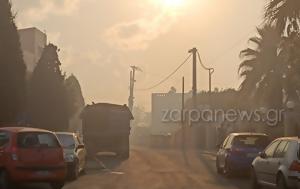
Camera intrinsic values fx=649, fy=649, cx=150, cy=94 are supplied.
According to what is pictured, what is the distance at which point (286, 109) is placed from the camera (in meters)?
38.5

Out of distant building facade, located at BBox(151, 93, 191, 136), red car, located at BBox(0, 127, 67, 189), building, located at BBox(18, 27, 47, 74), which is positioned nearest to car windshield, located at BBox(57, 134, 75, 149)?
red car, located at BBox(0, 127, 67, 189)

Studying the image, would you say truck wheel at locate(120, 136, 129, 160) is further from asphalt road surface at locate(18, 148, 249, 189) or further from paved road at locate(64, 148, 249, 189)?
paved road at locate(64, 148, 249, 189)

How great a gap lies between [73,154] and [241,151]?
596 centimetres

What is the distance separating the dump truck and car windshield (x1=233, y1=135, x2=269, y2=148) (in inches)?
568

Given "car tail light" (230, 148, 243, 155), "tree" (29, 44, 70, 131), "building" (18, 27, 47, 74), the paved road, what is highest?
"building" (18, 27, 47, 74)

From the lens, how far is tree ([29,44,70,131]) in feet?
123

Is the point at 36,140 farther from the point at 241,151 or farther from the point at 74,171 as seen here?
the point at 241,151

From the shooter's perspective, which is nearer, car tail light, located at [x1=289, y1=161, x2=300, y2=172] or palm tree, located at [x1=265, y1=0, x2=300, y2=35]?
car tail light, located at [x1=289, y1=161, x2=300, y2=172]

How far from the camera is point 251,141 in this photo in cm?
2316

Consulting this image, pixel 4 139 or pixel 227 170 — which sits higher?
pixel 4 139

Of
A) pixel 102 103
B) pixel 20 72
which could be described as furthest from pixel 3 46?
pixel 102 103

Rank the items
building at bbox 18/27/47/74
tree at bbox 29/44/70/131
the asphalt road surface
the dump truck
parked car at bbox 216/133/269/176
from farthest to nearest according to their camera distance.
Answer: building at bbox 18/27/47/74 < tree at bbox 29/44/70/131 < the dump truck < parked car at bbox 216/133/269/176 < the asphalt road surface

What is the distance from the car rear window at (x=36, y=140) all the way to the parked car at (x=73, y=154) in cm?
333

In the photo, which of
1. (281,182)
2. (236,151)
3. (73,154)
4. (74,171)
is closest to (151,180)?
(74,171)
